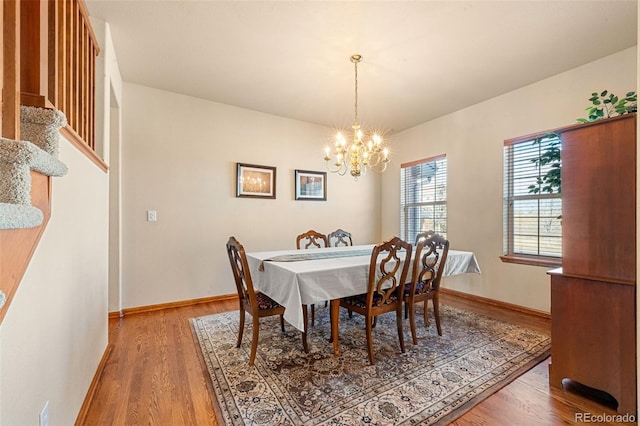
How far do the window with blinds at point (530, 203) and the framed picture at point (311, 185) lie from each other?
2460 millimetres

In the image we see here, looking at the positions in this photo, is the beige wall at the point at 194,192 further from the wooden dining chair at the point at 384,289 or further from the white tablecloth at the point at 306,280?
the wooden dining chair at the point at 384,289

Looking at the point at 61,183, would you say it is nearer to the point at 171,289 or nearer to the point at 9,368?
the point at 9,368

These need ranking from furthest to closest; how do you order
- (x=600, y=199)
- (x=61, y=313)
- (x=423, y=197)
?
(x=423, y=197) → (x=600, y=199) → (x=61, y=313)

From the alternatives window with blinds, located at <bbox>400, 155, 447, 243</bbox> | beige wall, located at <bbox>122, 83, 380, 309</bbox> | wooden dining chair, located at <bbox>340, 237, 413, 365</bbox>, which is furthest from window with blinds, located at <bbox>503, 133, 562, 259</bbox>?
beige wall, located at <bbox>122, 83, 380, 309</bbox>

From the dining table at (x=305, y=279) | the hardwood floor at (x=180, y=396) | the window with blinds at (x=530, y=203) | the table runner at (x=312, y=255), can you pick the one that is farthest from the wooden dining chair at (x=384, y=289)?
the window with blinds at (x=530, y=203)

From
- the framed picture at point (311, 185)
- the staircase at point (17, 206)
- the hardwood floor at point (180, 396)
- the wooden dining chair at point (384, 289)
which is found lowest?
the hardwood floor at point (180, 396)

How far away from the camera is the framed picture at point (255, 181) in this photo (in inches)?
149

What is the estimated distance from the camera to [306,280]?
6.28 feet

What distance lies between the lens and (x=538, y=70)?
9.34 ft

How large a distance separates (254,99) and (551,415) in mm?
3875

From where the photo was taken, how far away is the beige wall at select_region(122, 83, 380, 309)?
10.5 ft

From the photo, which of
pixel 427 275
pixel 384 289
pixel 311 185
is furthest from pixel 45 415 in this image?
pixel 311 185

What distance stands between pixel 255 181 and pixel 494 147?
3.12 metres

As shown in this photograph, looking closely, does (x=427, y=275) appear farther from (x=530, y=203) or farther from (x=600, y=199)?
(x=530, y=203)
